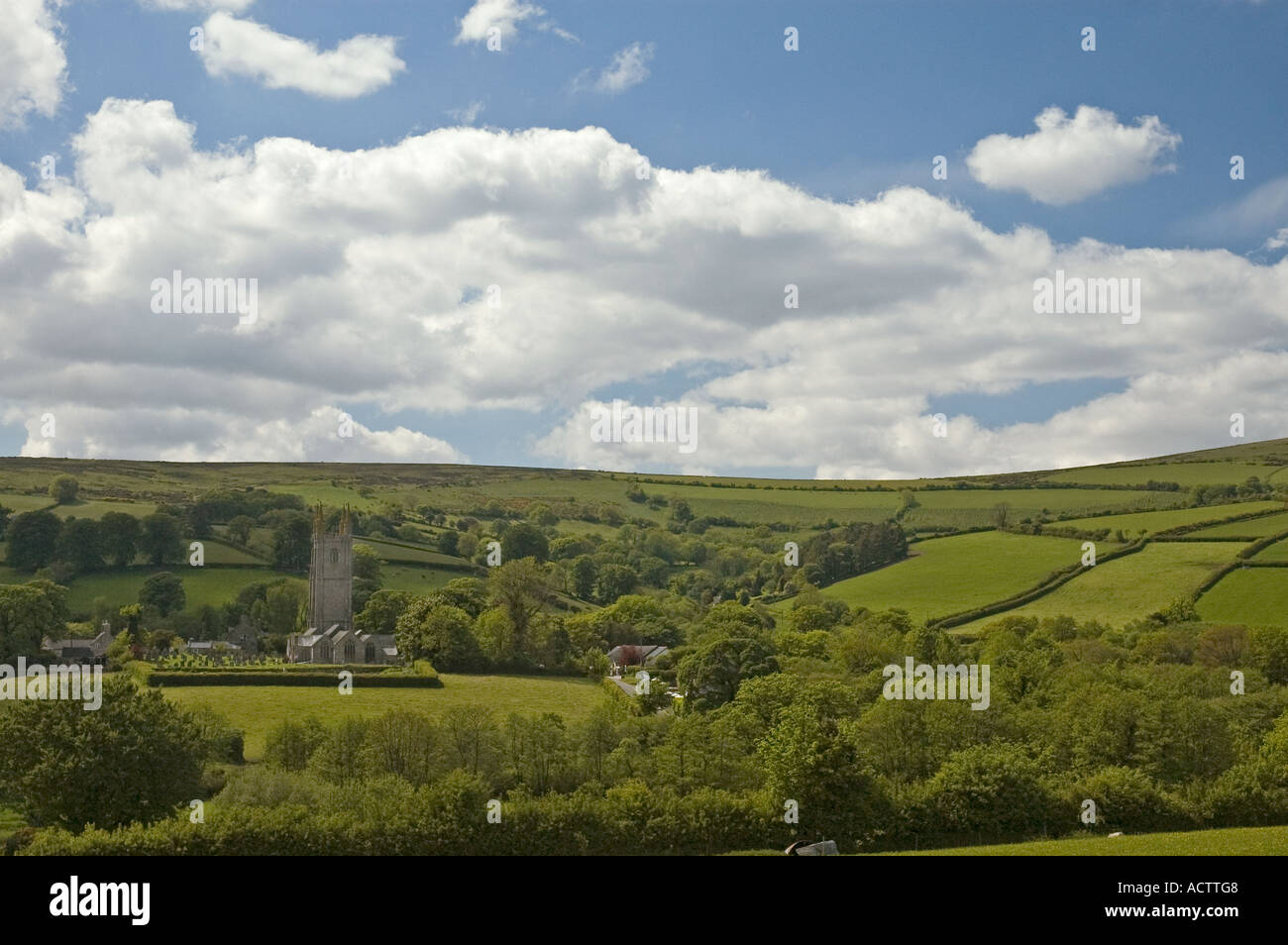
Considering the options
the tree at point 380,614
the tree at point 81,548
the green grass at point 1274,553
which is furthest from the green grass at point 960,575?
the tree at point 81,548

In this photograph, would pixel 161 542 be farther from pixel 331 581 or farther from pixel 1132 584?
pixel 1132 584

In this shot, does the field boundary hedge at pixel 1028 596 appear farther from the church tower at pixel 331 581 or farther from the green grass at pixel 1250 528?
the church tower at pixel 331 581

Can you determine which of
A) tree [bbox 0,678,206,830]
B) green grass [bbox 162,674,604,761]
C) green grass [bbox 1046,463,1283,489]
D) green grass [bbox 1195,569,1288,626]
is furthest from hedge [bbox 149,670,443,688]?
green grass [bbox 1046,463,1283,489]

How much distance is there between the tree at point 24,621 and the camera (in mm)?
99625

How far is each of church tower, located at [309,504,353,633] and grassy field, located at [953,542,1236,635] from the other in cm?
5981

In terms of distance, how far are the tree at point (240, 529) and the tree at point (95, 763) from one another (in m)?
106

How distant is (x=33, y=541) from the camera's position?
13950cm

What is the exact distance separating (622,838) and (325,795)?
12.2 m

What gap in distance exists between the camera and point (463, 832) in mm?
45844

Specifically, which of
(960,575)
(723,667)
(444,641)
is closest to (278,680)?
(444,641)

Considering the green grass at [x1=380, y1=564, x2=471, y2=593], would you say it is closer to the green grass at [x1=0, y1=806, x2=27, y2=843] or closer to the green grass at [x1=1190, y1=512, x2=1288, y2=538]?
the green grass at [x1=1190, y1=512, x2=1288, y2=538]

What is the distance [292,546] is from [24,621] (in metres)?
45.2
